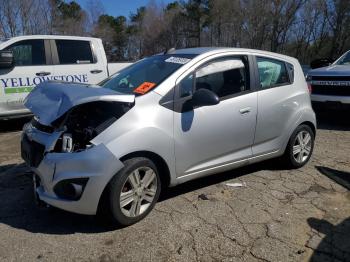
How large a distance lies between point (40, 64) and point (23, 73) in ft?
1.30

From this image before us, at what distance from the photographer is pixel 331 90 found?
852cm

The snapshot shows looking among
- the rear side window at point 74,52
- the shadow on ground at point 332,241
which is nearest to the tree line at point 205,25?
the rear side window at point 74,52

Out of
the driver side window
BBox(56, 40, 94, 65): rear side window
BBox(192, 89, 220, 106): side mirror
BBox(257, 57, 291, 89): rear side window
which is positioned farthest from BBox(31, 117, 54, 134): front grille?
BBox(56, 40, 94, 65): rear side window

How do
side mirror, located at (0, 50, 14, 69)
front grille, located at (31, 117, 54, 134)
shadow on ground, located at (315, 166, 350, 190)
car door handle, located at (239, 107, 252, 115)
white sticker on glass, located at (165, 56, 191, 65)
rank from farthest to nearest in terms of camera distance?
1. side mirror, located at (0, 50, 14, 69)
2. shadow on ground, located at (315, 166, 350, 190)
3. car door handle, located at (239, 107, 252, 115)
4. white sticker on glass, located at (165, 56, 191, 65)
5. front grille, located at (31, 117, 54, 134)

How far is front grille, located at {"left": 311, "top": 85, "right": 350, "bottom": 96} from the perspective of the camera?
8234 mm

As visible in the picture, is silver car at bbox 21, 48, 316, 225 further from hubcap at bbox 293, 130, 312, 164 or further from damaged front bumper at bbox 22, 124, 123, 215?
hubcap at bbox 293, 130, 312, 164

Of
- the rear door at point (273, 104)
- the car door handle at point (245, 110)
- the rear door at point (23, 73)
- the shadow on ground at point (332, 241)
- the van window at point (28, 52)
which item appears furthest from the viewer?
the van window at point (28, 52)

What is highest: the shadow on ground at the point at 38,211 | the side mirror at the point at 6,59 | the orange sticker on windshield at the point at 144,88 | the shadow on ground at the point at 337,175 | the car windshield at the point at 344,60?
the side mirror at the point at 6,59

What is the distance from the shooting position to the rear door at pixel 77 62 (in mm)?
7946

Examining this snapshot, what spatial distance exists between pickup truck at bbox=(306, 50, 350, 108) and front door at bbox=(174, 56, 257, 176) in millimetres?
4066

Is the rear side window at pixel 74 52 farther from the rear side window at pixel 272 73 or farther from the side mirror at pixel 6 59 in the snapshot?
the rear side window at pixel 272 73

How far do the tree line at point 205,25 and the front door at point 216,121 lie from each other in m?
25.1

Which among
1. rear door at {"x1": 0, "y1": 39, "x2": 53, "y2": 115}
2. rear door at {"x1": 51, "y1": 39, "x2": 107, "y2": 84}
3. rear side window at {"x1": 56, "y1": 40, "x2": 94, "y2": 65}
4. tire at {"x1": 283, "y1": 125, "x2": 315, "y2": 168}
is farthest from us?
rear side window at {"x1": 56, "y1": 40, "x2": 94, "y2": 65}

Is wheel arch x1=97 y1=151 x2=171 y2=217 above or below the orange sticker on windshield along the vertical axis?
below
